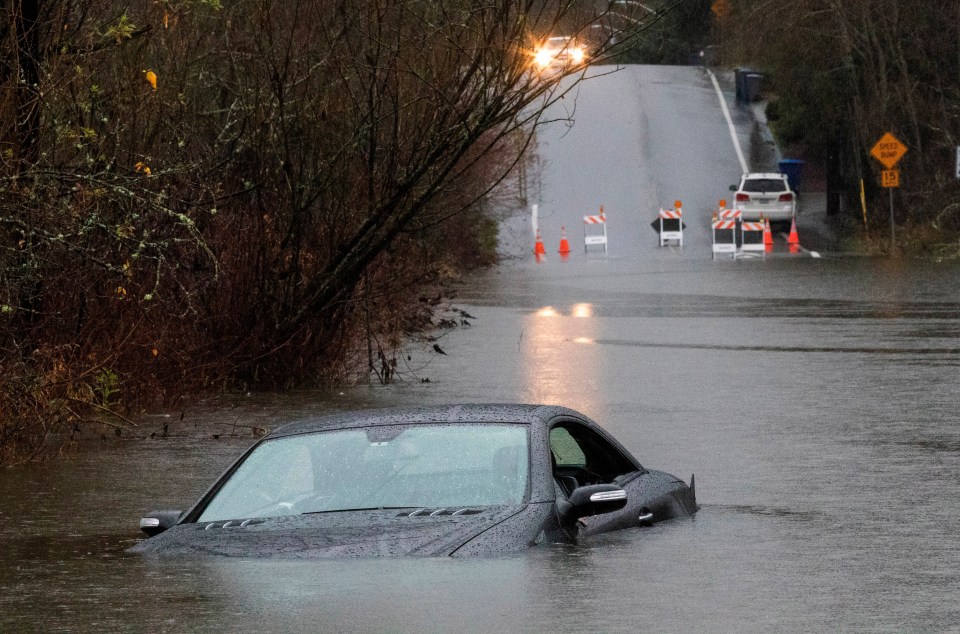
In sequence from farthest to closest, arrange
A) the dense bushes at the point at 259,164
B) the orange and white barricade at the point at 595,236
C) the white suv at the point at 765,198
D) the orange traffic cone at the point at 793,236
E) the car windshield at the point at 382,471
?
the white suv at the point at 765,198 < the orange and white barricade at the point at 595,236 < the orange traffic cone at the point at 793,236 < the dense bushes at the point at 259,164 < the car windshield at the point at 382,471

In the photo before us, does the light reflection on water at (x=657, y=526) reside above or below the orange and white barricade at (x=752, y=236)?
below

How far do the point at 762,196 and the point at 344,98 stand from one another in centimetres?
3942

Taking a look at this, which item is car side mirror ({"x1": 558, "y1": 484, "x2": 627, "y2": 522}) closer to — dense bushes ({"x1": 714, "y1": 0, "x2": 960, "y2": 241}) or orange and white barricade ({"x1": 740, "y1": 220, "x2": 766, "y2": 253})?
dense bushes ({"x1": 714, "y1": 0, "x2": 960, "y2": 241})

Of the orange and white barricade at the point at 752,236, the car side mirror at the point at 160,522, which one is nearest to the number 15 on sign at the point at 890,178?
the orange and white barricade at the point at 752,236

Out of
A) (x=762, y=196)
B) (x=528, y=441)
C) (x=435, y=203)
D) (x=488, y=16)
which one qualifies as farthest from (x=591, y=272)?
(x=528, y=441)

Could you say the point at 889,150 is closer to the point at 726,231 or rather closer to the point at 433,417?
the point at 726,231

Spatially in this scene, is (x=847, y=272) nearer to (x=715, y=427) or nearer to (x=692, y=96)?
(x=715, y=427)

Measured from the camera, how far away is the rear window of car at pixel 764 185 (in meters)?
59.9

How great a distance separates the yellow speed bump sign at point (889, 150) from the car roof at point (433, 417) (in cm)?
4400

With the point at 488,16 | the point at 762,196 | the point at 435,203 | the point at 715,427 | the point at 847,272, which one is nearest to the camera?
the point at 715,427

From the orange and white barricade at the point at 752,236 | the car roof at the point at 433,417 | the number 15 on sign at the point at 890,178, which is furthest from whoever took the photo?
the orange and white barricade at the point at 752,236

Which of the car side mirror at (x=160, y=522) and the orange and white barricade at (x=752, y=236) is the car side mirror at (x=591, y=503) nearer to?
the car side mirror at (x=160, y=522)

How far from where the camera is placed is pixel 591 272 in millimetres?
47000

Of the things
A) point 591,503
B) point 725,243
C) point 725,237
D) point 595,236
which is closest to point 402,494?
point 591,503
